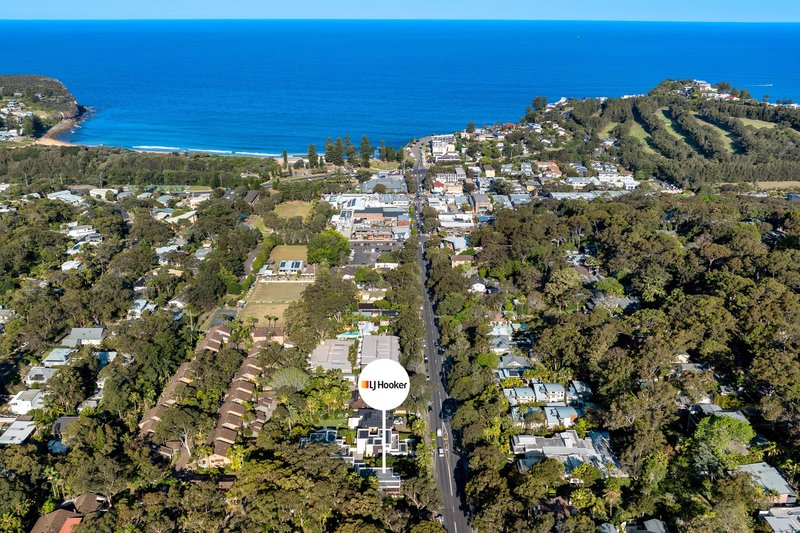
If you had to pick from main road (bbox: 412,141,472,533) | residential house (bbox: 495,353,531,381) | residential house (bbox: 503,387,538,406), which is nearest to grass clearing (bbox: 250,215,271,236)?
main road (bbox: 412,141,472,533)

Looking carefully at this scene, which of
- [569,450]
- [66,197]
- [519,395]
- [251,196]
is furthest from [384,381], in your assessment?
[66,197]

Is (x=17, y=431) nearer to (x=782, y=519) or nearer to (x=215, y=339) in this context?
(x=215, y=339)

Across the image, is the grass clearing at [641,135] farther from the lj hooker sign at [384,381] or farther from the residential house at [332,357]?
the lj hooker sign at [384,381]

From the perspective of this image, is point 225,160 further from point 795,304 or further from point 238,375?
point 795,304

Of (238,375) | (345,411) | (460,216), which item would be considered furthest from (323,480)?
(460,216)

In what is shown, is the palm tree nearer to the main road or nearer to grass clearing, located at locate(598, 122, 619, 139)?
the main road

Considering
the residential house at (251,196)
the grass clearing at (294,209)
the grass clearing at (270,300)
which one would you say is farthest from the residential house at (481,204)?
the residential house at (251,196)
